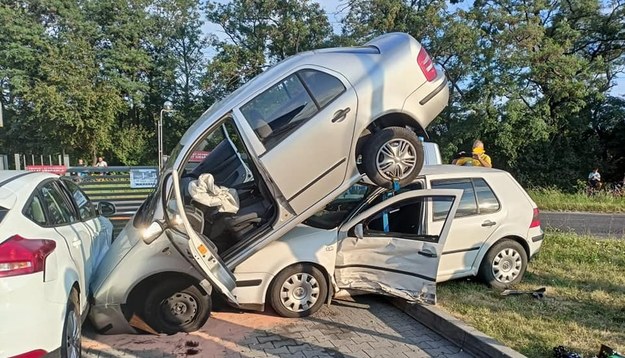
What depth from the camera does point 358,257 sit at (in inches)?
203

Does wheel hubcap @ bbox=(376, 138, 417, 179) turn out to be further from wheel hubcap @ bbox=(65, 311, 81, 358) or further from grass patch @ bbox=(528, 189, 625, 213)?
grass patch @ bbox=(528, 189, 625, 213)

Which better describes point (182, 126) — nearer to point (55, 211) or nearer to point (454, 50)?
point (454, 50)

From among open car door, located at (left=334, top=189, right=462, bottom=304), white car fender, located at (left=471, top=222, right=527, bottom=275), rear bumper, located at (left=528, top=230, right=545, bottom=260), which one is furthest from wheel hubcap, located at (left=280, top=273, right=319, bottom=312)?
rear bumper, located at (left=528, top=230, right=545, bottom=260)

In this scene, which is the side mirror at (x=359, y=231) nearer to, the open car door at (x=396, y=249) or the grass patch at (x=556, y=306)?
the open car door at (x=396, y=249)

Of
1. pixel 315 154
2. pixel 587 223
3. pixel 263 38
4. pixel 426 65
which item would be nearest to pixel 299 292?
pixel 315 154

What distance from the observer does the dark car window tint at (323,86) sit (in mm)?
4723

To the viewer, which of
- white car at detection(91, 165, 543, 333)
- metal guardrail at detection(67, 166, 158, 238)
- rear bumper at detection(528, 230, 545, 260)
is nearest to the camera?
white car at detection(91, 165, 543, 333)

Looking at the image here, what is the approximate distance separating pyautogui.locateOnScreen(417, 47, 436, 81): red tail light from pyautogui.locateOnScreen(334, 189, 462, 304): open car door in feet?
4.10

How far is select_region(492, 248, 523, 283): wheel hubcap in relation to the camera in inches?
229

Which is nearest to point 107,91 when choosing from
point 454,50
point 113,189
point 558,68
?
point 454,50

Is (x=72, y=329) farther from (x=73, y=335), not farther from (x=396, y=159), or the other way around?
(x=396, y=159)

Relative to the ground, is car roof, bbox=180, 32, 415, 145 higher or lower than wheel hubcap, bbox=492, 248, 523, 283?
higher

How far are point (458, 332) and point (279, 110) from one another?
275 cm

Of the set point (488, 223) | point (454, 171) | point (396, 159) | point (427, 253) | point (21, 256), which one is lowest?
point (427, 253)
